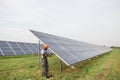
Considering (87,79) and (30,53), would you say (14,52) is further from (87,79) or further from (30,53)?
(87,79)

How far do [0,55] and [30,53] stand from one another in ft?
19.1

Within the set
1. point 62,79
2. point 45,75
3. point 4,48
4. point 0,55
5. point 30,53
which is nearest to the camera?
point 62,79

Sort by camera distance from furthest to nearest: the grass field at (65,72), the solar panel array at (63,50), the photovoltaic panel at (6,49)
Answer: the photovoltaic panel at (6,49)
the solar panel array at (63,50)
the grass field at (65,72)

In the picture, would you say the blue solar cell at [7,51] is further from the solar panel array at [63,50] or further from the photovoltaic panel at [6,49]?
the solar panel array at [63,50]

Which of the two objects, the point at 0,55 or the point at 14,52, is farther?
the point at 14,52

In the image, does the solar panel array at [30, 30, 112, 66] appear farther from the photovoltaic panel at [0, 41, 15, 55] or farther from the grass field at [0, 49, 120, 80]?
the photovoltaic panel at [0, 41, 15, 55]

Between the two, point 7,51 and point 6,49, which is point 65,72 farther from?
point 6,49

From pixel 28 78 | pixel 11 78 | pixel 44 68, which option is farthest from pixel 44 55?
pixel 11 78

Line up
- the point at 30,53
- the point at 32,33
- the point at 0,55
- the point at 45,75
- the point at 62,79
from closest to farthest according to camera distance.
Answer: the point at 62,79 < the point at 45,75 < the point at 32,33 < the point at 0,55 < the point at 30,53

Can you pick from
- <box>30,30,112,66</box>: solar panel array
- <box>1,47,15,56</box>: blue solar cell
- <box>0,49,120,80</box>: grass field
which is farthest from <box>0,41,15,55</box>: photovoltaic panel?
<box>30,30,112,66</box>: solar panel array

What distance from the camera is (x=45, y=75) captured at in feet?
32.8

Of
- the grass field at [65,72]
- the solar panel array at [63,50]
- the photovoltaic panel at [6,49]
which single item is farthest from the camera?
the photovoltaic panel at [6,49]

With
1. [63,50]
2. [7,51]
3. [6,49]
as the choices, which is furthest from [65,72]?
[6,49]

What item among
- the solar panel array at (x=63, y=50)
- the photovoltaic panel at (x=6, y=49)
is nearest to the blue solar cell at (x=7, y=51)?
the photovoltaic panel at (x=6, y=49)
